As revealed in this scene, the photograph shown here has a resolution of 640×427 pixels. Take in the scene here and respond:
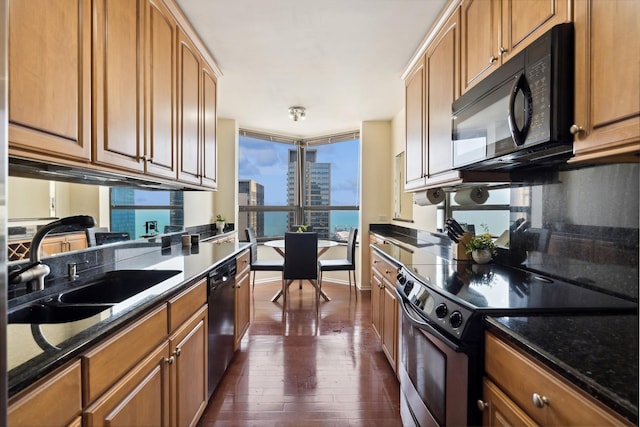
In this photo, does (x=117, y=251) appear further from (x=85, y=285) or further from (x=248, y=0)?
(x=248, y=0)

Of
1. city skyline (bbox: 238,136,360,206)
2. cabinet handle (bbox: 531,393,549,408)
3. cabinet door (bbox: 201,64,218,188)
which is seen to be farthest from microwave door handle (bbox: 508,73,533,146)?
city skyline (bbox: 238,136,360,206)

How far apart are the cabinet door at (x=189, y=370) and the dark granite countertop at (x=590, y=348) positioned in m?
1.31

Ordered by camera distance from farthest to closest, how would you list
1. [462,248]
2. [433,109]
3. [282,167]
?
[282,167], [433,109], [462,248]

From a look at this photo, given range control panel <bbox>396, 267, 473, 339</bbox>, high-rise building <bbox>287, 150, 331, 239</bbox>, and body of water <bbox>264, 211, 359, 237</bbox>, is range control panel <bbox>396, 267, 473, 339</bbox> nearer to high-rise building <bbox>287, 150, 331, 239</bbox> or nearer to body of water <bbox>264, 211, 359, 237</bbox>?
body of water <bbox>264, 211, 359, 237</bbox>

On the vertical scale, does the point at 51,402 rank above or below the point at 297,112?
below

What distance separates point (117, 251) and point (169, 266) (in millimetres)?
383

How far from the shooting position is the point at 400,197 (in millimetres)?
4289

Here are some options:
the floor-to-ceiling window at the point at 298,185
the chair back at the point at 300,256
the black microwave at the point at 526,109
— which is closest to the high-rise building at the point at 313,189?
the floor-to-ceiling window at the point at 298,185

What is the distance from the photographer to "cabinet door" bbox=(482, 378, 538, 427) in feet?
2.84

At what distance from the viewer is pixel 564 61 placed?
1.03 m

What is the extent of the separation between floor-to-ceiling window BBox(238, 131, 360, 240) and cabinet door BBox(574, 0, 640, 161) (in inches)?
171

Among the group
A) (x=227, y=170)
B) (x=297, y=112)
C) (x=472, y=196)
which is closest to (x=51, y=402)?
(x=472, y=196)

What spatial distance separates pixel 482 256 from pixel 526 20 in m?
1.24

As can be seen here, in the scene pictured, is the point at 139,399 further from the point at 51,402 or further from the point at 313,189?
the point at 313,189
